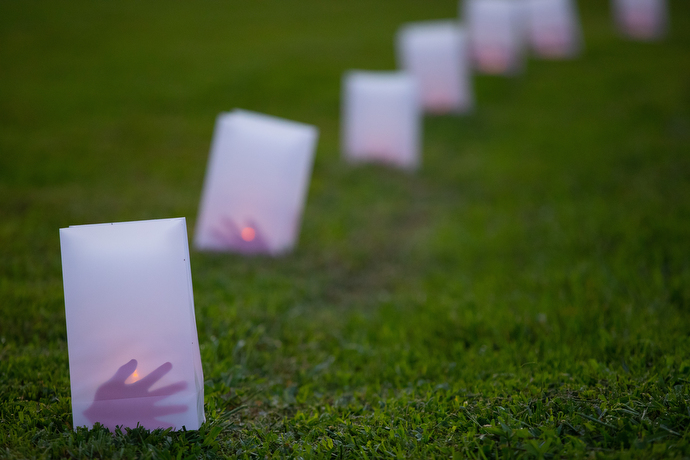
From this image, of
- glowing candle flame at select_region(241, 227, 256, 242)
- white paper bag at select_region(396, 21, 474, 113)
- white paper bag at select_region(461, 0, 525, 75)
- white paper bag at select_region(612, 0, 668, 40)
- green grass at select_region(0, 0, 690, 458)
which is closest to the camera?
green grass at select_region(0, 0, 690, 458)

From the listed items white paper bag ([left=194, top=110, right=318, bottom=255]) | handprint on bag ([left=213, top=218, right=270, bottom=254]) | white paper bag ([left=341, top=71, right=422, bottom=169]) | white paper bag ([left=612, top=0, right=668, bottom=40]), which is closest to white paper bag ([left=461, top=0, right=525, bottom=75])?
white paper bag ([left=341, top=71, right=422, bottom=169])

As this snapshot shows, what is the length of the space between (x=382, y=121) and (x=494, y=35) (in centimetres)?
459

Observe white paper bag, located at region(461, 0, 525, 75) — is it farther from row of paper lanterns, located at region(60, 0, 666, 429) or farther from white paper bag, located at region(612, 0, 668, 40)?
white paper bag, located at region(612, 0, 668, 40)

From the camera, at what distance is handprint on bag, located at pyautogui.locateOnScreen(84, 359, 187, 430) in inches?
78.9

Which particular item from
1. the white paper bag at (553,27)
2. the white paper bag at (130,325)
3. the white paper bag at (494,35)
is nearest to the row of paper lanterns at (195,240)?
the white paper bag at (130,325)

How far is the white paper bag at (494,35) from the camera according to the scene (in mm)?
9109

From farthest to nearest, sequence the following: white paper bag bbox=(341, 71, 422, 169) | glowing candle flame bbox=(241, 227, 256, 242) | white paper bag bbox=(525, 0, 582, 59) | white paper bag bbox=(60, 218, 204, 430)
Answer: white paper bag bbox=(525, 0, 582, 59) → white paper bag bbox=(341, 71, 422, 169) → glowing candle flame bbox=(241, 227, 256, 242) → white paper bag bbox=(60, 218, 204, 430)

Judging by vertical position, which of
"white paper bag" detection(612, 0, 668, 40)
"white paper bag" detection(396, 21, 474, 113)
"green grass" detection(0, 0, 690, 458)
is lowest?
"green grass" detection(0, 0, 690, 458)

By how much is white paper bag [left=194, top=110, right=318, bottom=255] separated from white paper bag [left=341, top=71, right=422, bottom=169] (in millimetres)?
2148

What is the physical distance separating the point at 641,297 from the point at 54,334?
325 cm

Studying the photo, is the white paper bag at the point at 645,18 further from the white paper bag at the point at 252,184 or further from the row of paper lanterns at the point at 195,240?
the white paper bag at the point at 252,184

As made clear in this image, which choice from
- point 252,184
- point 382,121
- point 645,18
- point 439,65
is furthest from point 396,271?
point 645,18

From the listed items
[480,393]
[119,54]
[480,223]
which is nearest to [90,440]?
[480,393]

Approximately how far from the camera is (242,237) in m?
3.86
